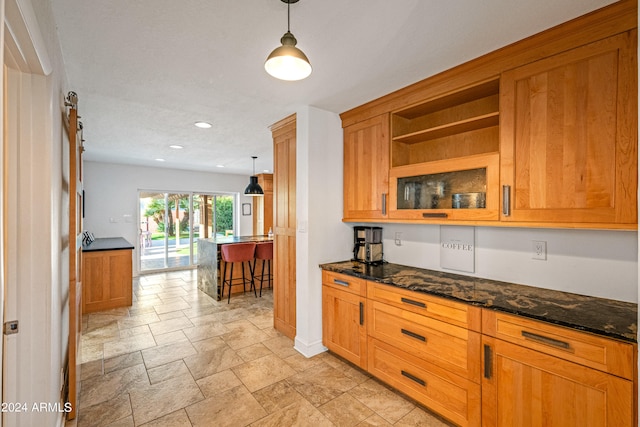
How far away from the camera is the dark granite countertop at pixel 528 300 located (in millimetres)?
1494

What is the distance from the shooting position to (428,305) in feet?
6.81

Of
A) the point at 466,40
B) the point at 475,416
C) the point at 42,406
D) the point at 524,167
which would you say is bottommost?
the point at 475,416

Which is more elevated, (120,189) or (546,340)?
(120,189)


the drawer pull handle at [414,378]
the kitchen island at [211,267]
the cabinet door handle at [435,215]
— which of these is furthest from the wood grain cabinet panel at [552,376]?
the kitchen island at [211,267]

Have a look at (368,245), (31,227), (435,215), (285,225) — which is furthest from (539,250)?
(31,227)

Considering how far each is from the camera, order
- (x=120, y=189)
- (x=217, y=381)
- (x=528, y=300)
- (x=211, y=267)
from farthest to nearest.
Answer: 1. (x=120, y=189)
2. (x=211, y=267)
3. (x=217, y=381)
4. (x=528, y=300)

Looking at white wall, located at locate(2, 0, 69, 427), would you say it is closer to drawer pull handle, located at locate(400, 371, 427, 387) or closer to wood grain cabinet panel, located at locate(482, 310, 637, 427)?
drawer pull handle, located at locate(400, 371, 427, 387)

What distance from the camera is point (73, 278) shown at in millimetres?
1915

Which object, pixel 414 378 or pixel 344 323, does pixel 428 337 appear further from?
pixel 344 323

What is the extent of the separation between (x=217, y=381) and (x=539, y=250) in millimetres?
2641

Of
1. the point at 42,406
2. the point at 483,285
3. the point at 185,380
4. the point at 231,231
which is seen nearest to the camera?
the point at 42,406

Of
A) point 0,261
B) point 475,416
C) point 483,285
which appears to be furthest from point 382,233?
point 0,261

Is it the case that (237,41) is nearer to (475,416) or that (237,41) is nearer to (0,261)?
(0,261)

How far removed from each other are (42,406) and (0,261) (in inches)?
50.1
